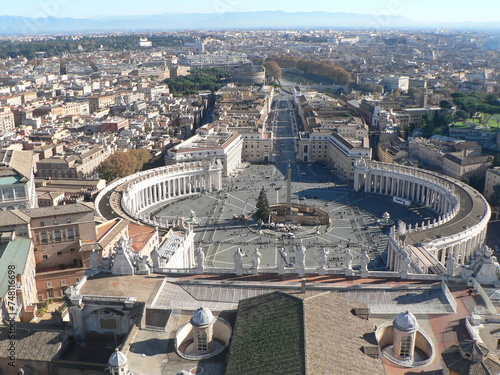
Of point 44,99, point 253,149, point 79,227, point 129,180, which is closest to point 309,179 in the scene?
point 253,149

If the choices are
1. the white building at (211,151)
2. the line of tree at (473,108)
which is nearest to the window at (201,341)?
the white building at (211,151)

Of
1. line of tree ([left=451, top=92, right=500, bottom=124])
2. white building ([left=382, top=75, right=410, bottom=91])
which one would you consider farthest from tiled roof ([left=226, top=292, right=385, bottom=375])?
white building ([left=382, top=75, right=410, bottom=91])

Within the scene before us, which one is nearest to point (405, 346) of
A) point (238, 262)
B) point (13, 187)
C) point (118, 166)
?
point (238, 262)

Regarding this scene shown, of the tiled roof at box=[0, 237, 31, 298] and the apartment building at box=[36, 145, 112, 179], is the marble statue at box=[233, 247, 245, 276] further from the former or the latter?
the apartment building at box=[36, 145, 112, 179]

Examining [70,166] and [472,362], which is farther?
[70,166]

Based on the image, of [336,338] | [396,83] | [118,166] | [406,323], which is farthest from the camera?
[396,83]

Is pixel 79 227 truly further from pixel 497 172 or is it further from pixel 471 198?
pixel 497 172

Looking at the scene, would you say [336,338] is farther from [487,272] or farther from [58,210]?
[58,210]
